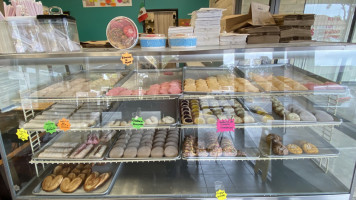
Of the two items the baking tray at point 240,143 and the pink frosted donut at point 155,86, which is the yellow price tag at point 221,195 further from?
the pink frosted donut at point 155,86

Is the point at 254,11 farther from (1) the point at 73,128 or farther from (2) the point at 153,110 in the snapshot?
(1) the point at 73,128

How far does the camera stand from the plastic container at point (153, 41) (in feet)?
6.00

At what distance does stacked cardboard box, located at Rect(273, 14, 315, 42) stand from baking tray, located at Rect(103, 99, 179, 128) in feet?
4.40

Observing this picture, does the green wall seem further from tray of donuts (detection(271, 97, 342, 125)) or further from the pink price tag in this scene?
the pink price tag

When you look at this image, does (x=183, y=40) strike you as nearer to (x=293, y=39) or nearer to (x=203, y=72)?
(x=203, y=72)

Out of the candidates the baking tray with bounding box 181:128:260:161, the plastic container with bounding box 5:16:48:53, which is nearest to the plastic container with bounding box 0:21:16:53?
the plastic container with bounding box 5:16:48:53

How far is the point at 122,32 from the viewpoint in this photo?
175 cm

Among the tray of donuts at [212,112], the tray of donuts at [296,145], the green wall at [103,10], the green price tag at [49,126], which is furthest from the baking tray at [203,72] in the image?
the green wall at [103,10]

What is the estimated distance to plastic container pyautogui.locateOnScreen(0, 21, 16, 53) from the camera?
1.63m

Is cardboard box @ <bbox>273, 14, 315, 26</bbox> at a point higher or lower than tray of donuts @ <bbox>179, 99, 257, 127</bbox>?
higher

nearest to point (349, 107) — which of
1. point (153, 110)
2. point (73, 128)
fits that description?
point (153, 110)

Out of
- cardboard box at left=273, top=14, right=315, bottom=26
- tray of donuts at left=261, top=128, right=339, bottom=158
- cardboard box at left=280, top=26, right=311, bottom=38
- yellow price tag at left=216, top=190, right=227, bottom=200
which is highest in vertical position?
cardboard box at left=273, top=14, right=315, bottom=26

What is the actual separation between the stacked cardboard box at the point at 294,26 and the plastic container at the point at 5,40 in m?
2.40

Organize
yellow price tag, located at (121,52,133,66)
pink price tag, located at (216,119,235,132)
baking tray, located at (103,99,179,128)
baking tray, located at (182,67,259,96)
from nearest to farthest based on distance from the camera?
yellow price tag, located at (121,52,133,66)
pink price tag, located at (216,119,235,132)
baking tray, located at (103,99,179,128)
baking tray, located at (182,67,259,96)
